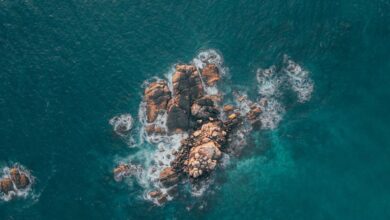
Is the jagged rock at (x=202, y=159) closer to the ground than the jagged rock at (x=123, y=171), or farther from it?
closer to the ground

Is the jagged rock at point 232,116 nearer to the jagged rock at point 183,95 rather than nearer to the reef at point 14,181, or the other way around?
the jagged rock at point 183,95

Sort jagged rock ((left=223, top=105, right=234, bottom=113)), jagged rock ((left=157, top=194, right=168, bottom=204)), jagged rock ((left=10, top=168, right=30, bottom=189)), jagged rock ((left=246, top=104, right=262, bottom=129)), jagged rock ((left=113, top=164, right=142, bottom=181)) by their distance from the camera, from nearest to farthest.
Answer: jagged rock ((left=10, top=168, right=30, bottom=189)) < jagged rock ((left=157, top=194, right=168, bottom=204)) < jagged rock ((left=113, top=164, right=142, bottom=181)) < jagged rock ((left=223, top=105, right=234, bottom=113)) < jagged rock ((left=246, top=104, right=262, bottom=129))

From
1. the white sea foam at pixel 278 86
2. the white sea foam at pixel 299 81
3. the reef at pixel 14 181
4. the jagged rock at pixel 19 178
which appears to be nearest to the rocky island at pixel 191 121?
the white sea foam at pixel 278 86

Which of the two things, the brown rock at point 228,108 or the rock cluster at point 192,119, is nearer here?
the rock cluster at point 192,119

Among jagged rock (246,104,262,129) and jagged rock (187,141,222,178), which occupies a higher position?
jagged rock (246,104,262,129)

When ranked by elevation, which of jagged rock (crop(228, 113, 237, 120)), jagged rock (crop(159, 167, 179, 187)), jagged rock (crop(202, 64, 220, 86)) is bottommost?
jagged rock (crop(159, 167, 179, 187))

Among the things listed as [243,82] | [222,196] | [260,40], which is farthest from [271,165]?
[260,40]

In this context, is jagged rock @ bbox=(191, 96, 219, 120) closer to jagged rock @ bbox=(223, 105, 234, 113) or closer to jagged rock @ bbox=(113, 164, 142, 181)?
jagged rock @ bbox=(223, 105, 234, 113)

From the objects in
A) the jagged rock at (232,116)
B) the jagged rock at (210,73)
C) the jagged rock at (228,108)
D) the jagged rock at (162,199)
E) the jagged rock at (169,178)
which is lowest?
the jagged rock at (162,199)

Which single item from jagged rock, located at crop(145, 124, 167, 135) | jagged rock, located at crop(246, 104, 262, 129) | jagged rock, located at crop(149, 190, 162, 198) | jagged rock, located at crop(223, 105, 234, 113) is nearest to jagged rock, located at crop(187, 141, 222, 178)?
jagged rock, located at crop(149, 190, 162, 198)
